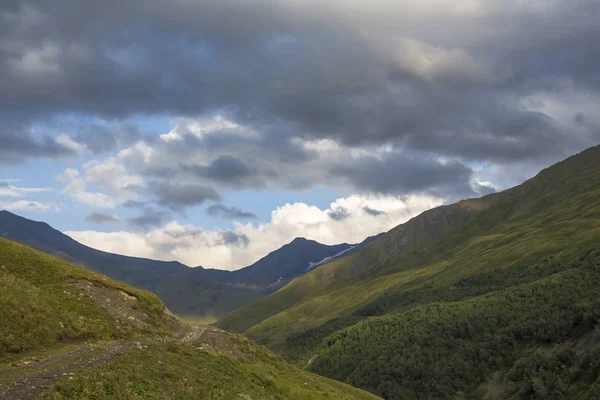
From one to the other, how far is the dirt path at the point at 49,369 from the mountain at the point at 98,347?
0.17 ft

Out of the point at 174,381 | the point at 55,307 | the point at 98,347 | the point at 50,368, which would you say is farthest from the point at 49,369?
the point at 55,307

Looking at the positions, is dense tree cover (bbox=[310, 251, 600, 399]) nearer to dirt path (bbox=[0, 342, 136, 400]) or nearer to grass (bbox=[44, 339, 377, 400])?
grass (bbox=[44, 339, 377, 400])

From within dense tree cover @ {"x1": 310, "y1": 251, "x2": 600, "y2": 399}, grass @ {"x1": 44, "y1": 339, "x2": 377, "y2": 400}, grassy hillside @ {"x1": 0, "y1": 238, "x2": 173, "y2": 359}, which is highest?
grassy hillside @ {"x1": 0, "y1": 238, "x2": 173, "y2": 359}

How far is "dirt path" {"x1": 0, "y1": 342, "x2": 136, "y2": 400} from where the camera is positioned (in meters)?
23.0

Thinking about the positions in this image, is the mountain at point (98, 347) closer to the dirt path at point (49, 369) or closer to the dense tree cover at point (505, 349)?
the dirt path at point (49, 369)

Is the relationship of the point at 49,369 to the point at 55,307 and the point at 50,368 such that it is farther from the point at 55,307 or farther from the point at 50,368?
the point at 55,307

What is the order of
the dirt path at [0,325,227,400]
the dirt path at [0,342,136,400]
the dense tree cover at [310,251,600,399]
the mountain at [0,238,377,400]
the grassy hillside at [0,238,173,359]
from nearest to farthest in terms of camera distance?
the dirt path at [0,342,136,400] → the dirt path at [0,325,227,400] → the mountain at [0,238,377,400] → the grassy hillside at [0,238,173,359] → the dense tree cover at [310,251,600,399]

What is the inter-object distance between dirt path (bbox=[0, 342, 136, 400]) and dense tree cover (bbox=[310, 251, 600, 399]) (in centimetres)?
6271

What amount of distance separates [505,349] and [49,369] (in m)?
136

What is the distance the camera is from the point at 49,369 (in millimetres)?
28453

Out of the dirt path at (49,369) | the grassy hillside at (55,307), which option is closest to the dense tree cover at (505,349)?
the grassy hillside at (55,307)

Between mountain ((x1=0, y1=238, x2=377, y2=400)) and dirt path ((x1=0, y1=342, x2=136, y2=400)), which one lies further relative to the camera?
mountain ((x1=0, y1=238, x2=377, y2=400))

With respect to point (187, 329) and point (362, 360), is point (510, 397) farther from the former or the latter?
point (362, 360)

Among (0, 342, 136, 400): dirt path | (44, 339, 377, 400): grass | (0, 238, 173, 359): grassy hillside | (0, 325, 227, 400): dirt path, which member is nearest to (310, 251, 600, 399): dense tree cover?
(44, 339, 377, 400): grass
